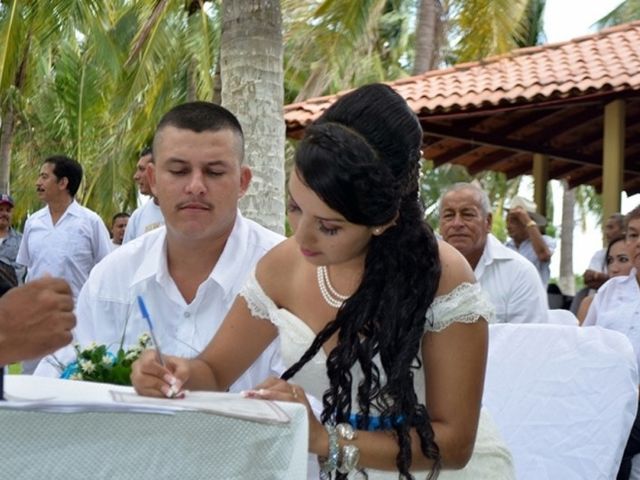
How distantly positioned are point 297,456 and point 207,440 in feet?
0.55

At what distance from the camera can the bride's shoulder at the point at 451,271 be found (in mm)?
2867

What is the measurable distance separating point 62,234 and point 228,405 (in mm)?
8092

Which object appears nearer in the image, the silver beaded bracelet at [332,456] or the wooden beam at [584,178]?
the silver beaded bracelet at [332,456]

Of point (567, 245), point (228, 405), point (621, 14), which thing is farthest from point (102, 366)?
point (567, 245)

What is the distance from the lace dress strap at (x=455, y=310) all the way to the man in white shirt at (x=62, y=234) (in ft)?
23.8

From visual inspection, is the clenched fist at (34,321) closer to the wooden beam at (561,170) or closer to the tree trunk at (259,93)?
the tree trunk at (259,93)

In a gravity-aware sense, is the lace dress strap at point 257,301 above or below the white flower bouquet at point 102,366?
above

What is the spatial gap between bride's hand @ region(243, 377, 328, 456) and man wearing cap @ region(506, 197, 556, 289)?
286 inches

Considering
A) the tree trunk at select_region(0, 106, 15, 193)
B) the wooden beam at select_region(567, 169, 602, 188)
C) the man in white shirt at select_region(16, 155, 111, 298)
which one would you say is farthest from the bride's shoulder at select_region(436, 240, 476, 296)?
the tree trunk at select_region(0, 106, 15, 193)

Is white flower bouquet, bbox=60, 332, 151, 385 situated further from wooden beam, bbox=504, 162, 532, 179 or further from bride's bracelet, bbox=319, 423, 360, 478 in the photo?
wooden beam, bbox=504, 162, 532, 179

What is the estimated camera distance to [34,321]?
2566 mm

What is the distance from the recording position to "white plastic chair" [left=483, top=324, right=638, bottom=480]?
4102 millimetres

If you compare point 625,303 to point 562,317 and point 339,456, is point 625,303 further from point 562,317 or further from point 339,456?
point 339,456

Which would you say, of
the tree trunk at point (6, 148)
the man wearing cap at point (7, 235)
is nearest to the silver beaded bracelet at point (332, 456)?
the man wearing cap at point (7, 235)
